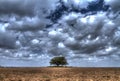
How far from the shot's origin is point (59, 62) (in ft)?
655
